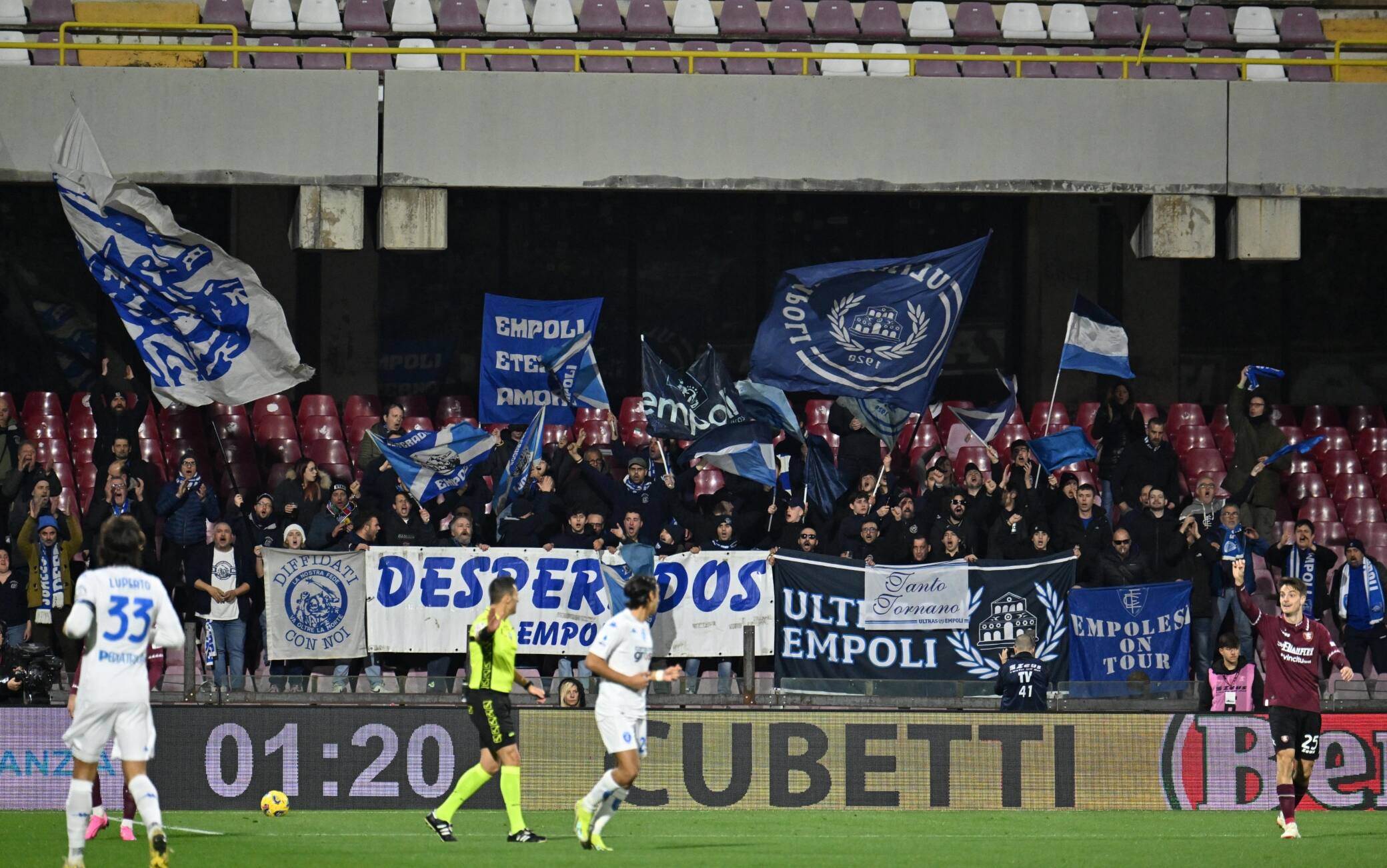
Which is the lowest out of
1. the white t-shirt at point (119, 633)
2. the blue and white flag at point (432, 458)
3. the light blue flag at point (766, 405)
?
the white t-shirt at point (119, 633)

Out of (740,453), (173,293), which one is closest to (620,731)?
(740,453)

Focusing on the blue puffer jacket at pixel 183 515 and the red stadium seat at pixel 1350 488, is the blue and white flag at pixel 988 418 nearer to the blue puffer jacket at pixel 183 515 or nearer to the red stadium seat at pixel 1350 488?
the red stadium seat at pixel 1350 488

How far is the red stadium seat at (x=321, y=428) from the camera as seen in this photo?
75.6 ft

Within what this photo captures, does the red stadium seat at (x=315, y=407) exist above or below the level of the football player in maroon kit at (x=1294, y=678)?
above

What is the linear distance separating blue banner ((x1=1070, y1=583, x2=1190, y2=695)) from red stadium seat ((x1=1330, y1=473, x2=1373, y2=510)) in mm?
5063

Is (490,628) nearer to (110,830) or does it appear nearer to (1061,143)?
(110,830)

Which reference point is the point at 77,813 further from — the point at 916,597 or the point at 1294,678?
the point at 916,597

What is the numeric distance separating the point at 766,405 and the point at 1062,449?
3.27 metres

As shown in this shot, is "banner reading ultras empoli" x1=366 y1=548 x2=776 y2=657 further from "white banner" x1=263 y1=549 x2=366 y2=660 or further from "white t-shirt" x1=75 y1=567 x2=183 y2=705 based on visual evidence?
"white t-shirt" x1=75 y1=567 x2=183 y2=705

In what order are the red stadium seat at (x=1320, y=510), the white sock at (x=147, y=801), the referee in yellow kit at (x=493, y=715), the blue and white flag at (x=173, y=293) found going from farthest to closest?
the red stadium seat at (x=1320, y=510) → the blue and white flag at (x=173, y=293) → the referee in yellow kit at (x=493, y=715) → the white sock at (x=147, y=801)

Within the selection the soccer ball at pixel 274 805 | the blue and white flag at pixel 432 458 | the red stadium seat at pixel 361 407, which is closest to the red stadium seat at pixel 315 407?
the red stadium seat at pixel 361 407

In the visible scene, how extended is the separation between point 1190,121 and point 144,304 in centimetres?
1201

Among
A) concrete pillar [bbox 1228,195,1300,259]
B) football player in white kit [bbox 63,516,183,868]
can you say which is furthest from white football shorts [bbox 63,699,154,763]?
concrete pillar [bbox 1228,195,1300,259]

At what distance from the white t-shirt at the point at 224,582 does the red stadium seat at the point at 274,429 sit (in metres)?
4.02
